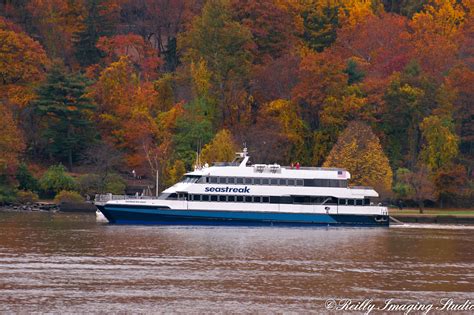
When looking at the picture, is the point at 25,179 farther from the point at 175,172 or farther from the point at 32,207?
the point at 175,172

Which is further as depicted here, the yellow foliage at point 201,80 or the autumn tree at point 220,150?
the yellow foliage at point 201,80

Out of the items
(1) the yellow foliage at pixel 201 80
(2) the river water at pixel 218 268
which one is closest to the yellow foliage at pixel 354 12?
(1) the yellow foliage at pixel 201 80

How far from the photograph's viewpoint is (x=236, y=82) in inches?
A: 4771

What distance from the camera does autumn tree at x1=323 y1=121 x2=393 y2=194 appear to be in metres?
102

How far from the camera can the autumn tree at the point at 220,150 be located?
104 meters

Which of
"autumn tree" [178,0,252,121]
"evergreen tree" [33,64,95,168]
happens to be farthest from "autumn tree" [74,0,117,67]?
"evergreen tree" [33,64,95,168]

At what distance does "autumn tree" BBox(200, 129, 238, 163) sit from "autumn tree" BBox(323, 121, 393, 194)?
358 inches

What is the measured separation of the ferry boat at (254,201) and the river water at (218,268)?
239 centimetres

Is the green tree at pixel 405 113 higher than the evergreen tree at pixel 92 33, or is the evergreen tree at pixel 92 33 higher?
→ the evergreen tree at pixel 92 33

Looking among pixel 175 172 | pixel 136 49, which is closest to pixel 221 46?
pixel 136 49

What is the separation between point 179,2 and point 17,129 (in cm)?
3779

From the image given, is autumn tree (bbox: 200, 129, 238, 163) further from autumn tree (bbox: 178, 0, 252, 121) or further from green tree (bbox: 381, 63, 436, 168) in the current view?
green tree (bbox: 381, 63, 436, 168)

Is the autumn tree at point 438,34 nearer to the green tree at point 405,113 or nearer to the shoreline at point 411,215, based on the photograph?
the green tree at point 405,113

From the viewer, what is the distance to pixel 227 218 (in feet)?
277
